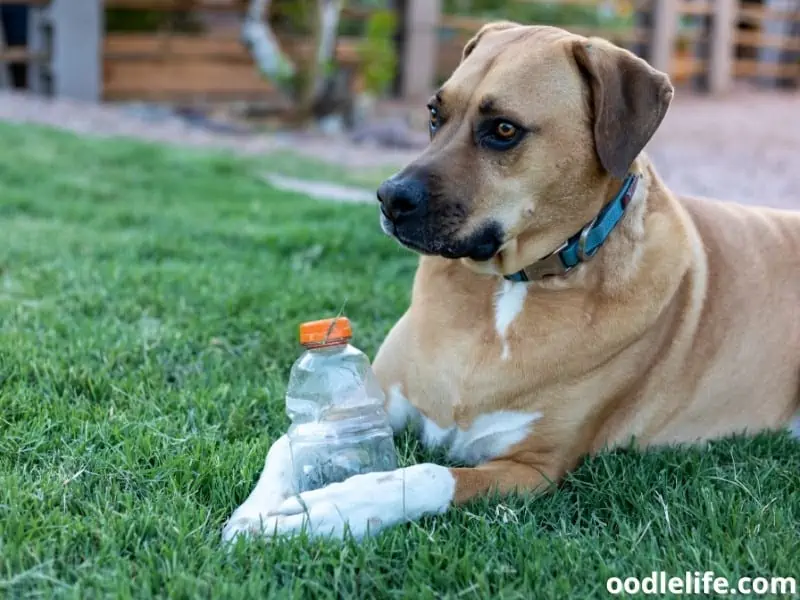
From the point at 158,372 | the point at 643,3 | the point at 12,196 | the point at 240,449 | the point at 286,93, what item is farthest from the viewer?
the point at 643,3

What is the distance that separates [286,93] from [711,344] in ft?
33.3

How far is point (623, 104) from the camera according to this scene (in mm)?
2641

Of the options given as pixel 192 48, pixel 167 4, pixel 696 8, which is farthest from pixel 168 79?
pixel 696 8

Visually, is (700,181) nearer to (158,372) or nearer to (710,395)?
(710,395)

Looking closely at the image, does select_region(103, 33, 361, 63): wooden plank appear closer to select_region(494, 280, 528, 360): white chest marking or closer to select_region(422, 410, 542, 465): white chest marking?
select_region(494, 280, 528, 360): white chest marking

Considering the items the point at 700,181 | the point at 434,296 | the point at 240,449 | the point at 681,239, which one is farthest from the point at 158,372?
the point at 700,181

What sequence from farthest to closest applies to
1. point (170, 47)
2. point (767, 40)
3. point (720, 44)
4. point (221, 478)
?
1. point (767, 40)
2. point (720, 44)
3. point (170, 47)
4. point (221, 478)

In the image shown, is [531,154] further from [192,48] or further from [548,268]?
[192,48]

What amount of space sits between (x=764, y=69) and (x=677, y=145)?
1183 centimetres

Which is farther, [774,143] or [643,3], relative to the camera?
[643,3]

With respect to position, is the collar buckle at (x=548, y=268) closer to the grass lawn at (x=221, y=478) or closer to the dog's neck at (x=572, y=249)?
the dog's neck at (x=572, y=249)

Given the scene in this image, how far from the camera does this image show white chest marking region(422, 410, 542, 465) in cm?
269

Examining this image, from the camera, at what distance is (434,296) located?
115 inches

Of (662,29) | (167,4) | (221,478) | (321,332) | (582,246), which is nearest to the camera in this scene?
(221,478)
